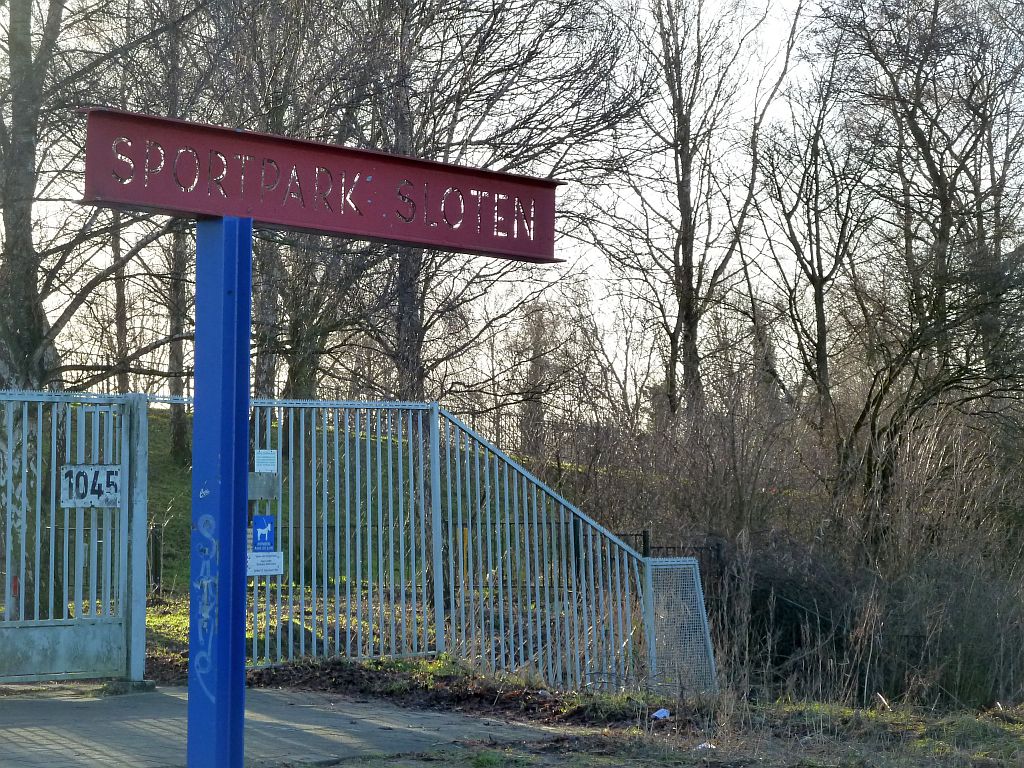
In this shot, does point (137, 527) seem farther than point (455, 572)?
No

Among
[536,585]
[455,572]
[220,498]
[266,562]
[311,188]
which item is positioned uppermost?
[311,188]

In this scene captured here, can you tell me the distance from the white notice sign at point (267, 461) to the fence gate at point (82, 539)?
3.46 ft

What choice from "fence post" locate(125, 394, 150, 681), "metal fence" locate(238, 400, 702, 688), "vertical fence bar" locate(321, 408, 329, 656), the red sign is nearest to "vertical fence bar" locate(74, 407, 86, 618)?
"fence post" locate(125, 394, 150, 681)

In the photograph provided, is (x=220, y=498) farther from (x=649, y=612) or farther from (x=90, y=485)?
(x=649, y=612)

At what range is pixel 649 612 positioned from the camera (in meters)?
10.8

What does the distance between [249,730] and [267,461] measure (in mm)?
1864

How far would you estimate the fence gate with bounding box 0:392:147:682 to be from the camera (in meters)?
8.09

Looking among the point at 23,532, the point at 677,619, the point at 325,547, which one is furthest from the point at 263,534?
the point at 677,619

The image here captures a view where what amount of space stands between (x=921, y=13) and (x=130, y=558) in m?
15.0

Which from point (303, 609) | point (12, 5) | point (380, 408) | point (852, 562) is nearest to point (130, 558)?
point (303, 609)

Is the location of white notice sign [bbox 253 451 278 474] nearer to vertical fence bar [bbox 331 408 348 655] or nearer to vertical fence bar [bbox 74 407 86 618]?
vertical fence bar [bbox 331 408 348 655]

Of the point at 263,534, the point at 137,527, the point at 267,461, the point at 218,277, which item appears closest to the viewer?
the point at 218,277

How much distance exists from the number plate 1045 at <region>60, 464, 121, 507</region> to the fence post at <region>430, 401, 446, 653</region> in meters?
2.63

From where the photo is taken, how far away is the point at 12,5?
427 inches
